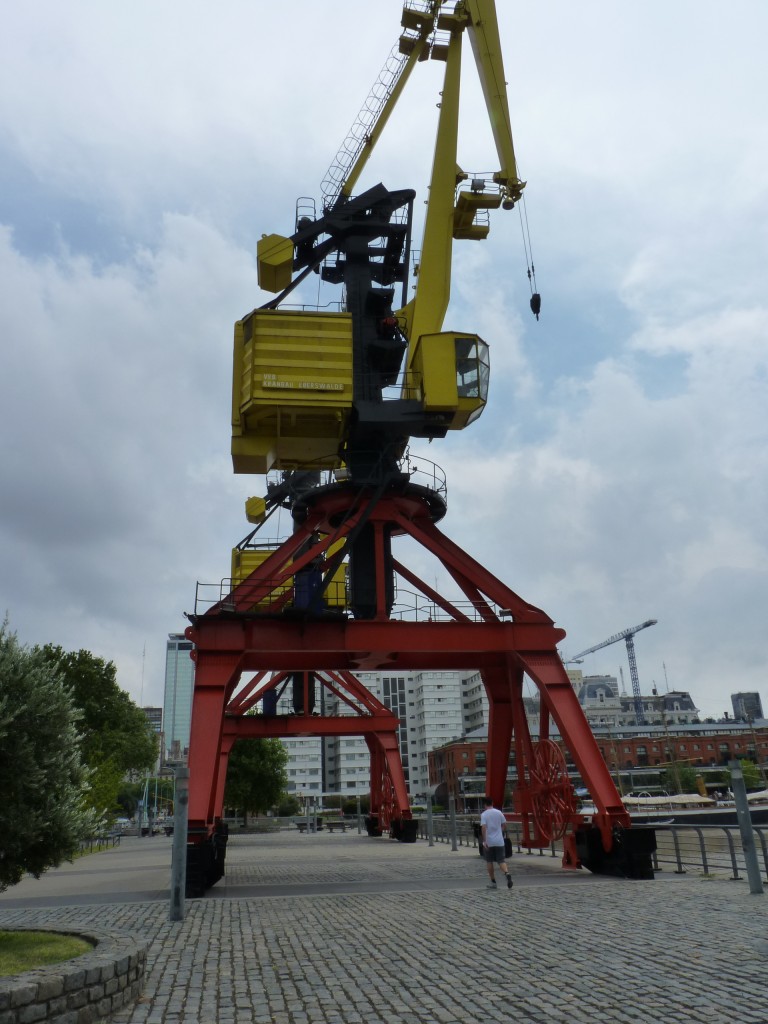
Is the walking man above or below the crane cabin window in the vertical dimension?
below

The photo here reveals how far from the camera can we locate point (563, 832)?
17203 mm

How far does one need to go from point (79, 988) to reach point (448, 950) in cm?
426

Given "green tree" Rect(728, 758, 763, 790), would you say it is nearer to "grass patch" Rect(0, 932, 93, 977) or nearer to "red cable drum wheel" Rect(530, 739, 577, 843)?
"red cable drum wheel" Rect(530, 739, 577, 843)

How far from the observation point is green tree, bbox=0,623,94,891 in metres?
7.63

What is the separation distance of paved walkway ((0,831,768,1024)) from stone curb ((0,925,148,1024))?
0.22m

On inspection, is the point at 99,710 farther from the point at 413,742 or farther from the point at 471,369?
the point at 413,742

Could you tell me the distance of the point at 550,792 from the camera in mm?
17797

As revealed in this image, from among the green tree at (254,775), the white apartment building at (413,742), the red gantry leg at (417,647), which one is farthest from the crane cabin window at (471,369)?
the white apartment building at (413,742)

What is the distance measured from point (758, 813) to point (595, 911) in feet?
172

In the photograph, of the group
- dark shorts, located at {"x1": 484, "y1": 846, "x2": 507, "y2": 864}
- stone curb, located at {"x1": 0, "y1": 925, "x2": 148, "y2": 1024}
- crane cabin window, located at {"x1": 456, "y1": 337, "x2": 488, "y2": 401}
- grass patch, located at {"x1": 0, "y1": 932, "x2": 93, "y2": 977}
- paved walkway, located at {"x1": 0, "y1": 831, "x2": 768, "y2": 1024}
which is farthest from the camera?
crane cabin window, located at {"x1": 456, "y1": 337, "x2": 488, "y2": 401}

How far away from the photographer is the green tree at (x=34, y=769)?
7.63 meters

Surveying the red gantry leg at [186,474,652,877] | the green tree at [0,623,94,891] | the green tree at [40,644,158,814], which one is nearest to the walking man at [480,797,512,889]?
the red gantry leg at [186,474,652,877]

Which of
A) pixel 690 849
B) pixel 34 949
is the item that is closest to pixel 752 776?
pixel 690 849

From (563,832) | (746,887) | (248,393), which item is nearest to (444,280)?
(248,393)
